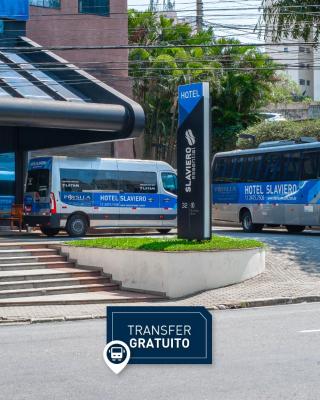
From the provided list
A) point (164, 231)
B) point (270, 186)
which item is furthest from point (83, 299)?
point (270, 186)

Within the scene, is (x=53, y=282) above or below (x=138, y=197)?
below

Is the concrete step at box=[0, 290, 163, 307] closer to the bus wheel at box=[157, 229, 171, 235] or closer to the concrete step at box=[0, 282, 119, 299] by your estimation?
the concrete step at box=[0, 282, 119, 299]

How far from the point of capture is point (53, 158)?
1133 inches

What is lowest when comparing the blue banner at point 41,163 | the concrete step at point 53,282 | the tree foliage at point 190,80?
the concrete step at point 53,282

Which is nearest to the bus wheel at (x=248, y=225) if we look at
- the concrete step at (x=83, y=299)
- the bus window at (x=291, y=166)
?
the bus window at (x=291, y=166)

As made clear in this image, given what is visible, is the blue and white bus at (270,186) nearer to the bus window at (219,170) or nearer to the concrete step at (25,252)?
the bus window at (219,170)

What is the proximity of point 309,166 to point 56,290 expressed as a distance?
15526 millimetres

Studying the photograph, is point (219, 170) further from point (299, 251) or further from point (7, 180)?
point (299, 251)

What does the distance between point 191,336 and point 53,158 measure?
72.4 feet

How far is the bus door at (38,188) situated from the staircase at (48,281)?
708 cm

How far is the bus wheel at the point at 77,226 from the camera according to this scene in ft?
93.9

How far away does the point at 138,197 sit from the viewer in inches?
1209

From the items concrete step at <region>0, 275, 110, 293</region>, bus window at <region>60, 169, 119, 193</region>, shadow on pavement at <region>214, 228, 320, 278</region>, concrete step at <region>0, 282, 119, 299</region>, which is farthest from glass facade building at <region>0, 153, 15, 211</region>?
concrete step at <region>0, 282, 119, 299</region>

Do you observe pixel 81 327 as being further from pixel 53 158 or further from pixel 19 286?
pixel 53 158
